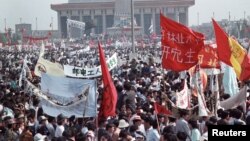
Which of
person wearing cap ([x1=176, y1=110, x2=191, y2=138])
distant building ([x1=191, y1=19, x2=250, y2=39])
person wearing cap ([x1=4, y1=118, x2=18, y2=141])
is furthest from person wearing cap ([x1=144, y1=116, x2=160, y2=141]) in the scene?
distant building ([x1=191, y1=19, x2=250, y2=39])

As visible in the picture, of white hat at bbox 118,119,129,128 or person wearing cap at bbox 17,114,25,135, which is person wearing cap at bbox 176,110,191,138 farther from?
person wearing cap at bbox 17,114,25,135

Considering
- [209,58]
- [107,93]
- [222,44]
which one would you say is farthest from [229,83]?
[107,93]

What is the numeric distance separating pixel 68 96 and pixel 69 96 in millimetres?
23

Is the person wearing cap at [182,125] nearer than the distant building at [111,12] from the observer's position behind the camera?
Yes

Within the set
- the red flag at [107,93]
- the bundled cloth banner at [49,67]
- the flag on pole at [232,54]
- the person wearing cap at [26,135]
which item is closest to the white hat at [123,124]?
the red flag at [107,93]

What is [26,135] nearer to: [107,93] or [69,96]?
[69,96]

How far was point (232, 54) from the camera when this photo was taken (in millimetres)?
10141

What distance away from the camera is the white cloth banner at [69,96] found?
26.5 ft

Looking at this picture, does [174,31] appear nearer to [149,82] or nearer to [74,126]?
[74,126]

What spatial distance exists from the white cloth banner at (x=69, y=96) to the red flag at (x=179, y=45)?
2055 mm

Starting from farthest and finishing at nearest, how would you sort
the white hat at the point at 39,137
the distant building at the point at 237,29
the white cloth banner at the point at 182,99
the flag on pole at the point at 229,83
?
1. the distant building at the point at 237,29
2. the flag on pole at the point at 229,83
3. the white cloth banner at the point at 182,99
4. the white hat at the point at 39,137

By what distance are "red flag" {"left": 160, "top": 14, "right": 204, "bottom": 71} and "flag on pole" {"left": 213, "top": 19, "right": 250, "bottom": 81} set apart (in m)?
0.50

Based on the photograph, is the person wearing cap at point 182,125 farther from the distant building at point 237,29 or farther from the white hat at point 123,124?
the distant building at point 237,29

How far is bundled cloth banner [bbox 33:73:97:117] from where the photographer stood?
806 centimetres
